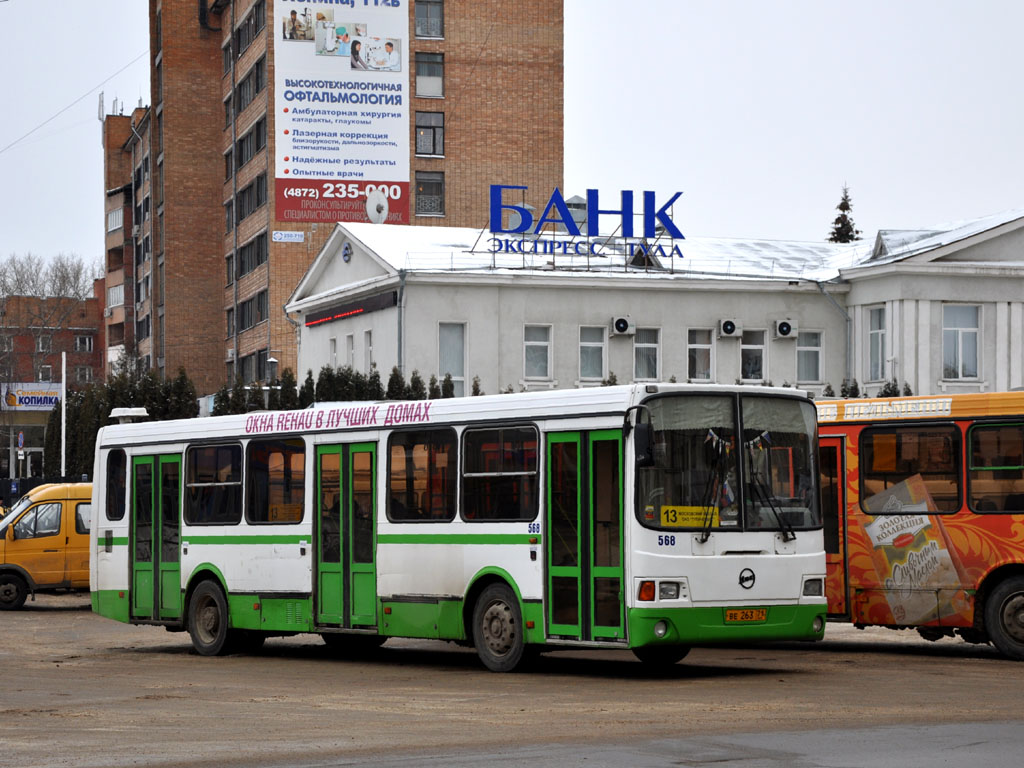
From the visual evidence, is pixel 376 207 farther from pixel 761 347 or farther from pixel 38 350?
pixel 38 350

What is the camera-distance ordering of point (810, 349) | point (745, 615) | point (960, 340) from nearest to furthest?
point (745, 615) < point (960, 340) < point (810, 349)

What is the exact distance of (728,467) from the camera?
1603cm

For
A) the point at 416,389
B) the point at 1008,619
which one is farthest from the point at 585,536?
the point at 416,389

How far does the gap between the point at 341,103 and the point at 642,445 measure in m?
59.8

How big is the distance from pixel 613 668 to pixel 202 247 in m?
78.6

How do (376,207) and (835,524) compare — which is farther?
(376,207)

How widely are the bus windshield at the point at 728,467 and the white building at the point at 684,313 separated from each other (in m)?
35.1

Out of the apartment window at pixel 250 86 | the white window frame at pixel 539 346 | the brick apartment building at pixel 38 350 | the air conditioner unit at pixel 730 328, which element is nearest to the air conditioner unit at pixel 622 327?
the white window frame at pixel 539 346

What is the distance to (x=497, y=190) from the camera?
5266 centimetres

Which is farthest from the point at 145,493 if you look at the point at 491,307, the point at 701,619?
the point at 491,307

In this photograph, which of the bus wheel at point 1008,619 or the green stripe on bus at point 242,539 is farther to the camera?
the green stripe on bus at point 242,539

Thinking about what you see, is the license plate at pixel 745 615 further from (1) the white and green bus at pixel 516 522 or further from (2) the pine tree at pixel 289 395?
(2) the pine tree at pixel 289 395

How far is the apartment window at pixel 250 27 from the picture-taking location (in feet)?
253

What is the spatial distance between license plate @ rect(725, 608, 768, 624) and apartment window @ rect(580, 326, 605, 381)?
3689 cm
